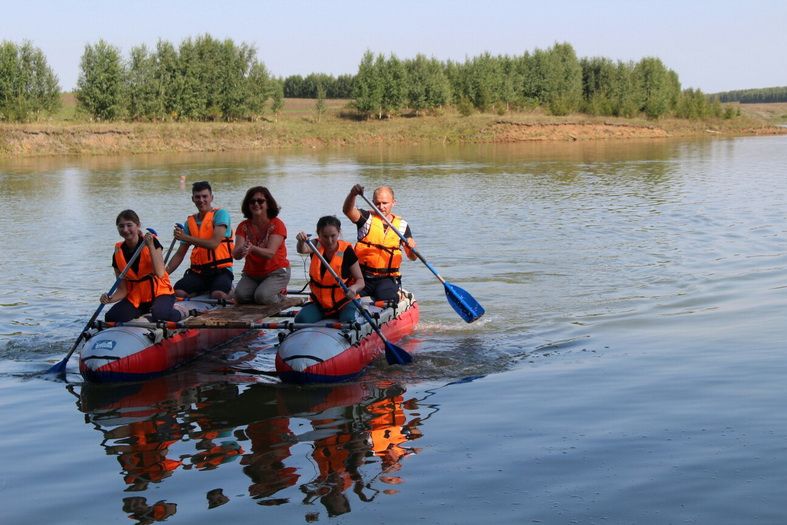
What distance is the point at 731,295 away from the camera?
38.5 feet

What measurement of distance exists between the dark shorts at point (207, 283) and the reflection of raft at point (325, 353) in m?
1.78

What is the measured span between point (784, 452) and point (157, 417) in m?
4.66

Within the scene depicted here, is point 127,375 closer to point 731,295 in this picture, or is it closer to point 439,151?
point 731,295

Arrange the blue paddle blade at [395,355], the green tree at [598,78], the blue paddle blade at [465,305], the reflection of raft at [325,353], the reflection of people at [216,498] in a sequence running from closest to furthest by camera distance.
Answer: the reflection of people at [216,498]
the reflection of raft at [325,353]
the blue paddle blade at [395,355]
the blue paddle blade at [465,305]
the green tree at [598,78]

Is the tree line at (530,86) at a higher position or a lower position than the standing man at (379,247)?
higher

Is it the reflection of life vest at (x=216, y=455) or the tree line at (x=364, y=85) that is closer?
the reflection of life vest at (x=216, y=455)

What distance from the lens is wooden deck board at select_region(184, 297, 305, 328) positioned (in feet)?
28.6

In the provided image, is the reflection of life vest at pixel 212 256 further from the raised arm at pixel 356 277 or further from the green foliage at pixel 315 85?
the green foliage at pixel 315 85

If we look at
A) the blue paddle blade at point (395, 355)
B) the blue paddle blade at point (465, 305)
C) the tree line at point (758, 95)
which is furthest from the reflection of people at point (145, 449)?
the tree line at point (758, 95)

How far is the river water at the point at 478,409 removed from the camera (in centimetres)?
552

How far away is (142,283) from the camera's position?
9.07 meters

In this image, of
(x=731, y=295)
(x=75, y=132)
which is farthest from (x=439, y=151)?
(x=731, y=295)

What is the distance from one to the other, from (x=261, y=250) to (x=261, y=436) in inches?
109

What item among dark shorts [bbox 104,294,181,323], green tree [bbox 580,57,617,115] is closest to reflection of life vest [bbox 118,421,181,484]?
dark shorts [bbox 104,294,181,323]
